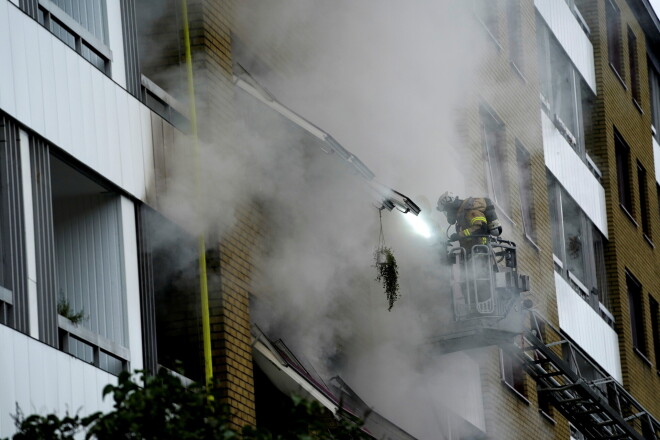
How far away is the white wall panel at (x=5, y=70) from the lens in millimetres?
8312

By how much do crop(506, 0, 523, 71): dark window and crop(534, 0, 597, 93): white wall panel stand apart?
100 centimetres

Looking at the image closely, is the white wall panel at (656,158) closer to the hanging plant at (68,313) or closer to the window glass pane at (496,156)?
the window glass pane at (496,156)

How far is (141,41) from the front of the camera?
10.9m

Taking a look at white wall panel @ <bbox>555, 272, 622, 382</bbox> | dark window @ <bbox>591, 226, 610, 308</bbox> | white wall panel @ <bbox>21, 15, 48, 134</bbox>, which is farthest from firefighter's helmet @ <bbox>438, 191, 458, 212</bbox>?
dark window @ <bbox>591, 226, 610, 308</bbox>

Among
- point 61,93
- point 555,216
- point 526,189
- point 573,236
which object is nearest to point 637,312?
point 573,236

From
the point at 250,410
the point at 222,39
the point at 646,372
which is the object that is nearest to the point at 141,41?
the point at 222,39

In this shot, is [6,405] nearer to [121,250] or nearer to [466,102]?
[121,250]

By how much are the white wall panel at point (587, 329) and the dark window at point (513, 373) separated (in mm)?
1743

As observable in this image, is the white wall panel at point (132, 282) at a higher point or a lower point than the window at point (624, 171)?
lower

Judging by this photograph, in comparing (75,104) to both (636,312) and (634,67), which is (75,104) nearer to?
(636,312)

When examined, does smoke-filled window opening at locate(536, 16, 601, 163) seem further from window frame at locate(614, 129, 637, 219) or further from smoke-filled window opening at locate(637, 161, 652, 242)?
smoke-filled window opening at locate(637, 161, 652, 242)

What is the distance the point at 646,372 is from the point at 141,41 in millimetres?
14094

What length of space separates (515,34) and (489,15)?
1.29 meters

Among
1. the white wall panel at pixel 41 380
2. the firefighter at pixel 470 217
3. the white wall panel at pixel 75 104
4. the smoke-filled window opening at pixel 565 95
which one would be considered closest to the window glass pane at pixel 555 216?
the smoke-filled window opening at pixel 565 95
